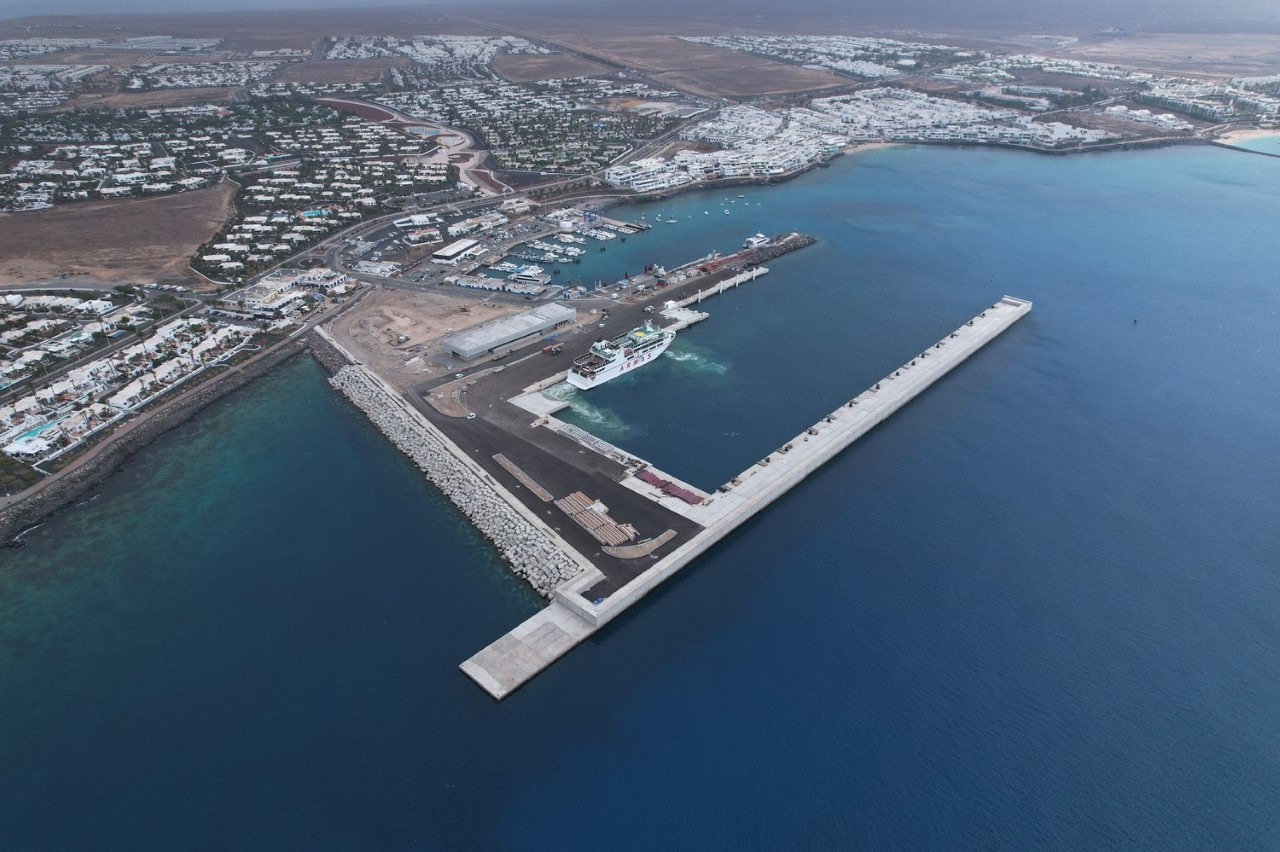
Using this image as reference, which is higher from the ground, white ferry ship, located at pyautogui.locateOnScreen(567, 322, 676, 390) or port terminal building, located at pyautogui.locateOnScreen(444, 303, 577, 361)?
port terminal building, located at pyautogui.locateOnScreen(444, 303, 577, 361)

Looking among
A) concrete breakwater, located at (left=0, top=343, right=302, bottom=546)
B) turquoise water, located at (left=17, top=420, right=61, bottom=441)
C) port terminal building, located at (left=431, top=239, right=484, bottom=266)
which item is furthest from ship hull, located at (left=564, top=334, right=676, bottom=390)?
turquoise water, located at (left=17, top=420, right=61, bottom=441)

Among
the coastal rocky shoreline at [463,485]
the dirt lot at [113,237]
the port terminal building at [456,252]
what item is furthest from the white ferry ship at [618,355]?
the dirt lot at [113,237]

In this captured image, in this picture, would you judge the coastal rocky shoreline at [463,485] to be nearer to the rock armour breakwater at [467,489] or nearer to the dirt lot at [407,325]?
the rock armour breakwater at [467,489]

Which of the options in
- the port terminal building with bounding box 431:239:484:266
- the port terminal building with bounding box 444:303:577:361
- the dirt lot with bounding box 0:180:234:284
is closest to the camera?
the port terminal building with bounding box 444:303:577:361

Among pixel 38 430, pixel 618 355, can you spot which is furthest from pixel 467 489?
pixel 38 430

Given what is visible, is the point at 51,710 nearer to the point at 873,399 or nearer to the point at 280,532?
the point at 280,532

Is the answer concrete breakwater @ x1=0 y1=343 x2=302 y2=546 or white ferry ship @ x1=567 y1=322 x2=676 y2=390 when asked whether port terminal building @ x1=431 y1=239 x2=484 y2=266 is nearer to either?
concrete breakwater @ x1=0 y1=343 x2=302 y2=546
